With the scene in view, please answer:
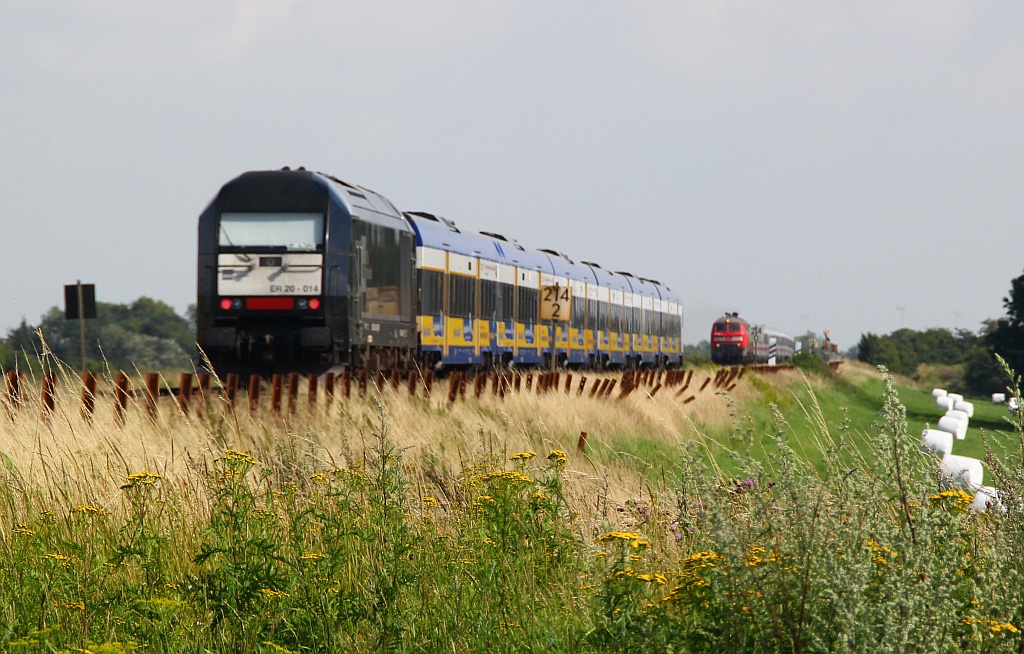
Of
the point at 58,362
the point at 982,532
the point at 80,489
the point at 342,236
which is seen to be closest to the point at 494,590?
the point at 982,532

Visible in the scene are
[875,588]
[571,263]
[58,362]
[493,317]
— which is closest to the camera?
[875,588]

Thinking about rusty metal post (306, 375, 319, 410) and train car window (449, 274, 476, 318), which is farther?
train car window (449, 274, 476, 318)

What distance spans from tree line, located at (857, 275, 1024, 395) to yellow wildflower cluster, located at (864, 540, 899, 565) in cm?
987

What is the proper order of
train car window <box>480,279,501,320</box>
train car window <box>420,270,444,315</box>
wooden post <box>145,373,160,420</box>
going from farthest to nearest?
train car window <box>480,279,501,320</box>
train car window <box>420,270,444,315</box>
wooden post <box>145,373,160,420</box>

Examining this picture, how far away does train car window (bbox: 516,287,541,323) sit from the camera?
102 feet

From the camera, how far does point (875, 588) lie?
488cm

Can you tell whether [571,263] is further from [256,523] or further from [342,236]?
[256,523]

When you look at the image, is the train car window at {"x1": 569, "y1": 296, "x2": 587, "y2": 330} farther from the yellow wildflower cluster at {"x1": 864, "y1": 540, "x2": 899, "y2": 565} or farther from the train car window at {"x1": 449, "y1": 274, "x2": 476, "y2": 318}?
the yellow wildflower cluster at {"x1": 864, "y1": 540, "x2": 899, "y2": 565}

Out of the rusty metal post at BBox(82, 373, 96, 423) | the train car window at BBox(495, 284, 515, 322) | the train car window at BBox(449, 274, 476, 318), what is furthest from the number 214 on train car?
the rusty metal post at BBox(82, 373, 96, 423)

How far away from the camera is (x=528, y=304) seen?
31719 millimetres

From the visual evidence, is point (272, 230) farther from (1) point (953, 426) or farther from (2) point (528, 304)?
(1) point (953, 426)

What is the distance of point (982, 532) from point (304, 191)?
1362cm

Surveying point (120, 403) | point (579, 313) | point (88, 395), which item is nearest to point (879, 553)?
point (120, 403)

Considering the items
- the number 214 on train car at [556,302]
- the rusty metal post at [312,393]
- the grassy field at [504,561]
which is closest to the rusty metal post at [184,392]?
the rusty metal post at [312,393]
